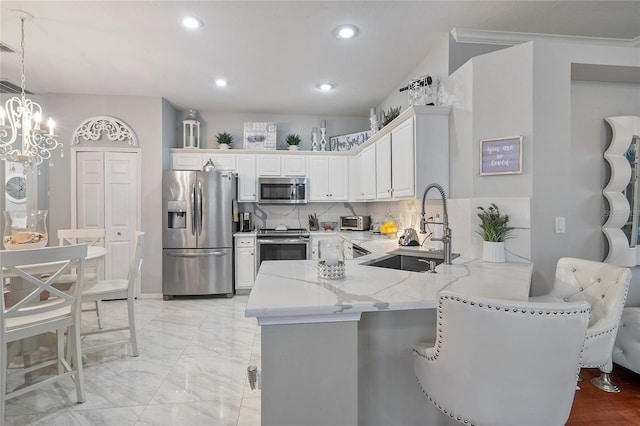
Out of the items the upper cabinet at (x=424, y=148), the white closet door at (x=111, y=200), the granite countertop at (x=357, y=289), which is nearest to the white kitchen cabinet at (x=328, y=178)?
the upper cabinet at (x=424, y=148)

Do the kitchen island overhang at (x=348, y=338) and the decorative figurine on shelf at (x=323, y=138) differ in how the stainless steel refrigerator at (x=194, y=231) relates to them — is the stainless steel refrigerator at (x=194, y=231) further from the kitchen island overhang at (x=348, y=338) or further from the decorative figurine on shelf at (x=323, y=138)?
the kitchen island overhang at (x=348, y=338)

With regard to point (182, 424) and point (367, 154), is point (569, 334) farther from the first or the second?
point (367, 154)

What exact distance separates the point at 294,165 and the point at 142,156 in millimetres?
2057

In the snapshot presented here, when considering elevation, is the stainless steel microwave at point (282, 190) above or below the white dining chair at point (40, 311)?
above

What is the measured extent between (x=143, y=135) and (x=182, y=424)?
3.62m

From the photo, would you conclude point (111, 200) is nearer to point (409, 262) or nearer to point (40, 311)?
point (40, 311)

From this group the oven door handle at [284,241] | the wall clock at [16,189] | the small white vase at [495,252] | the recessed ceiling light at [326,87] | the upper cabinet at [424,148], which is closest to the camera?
the small white vase at [495,252]

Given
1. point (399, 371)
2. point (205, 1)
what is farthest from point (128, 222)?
point (399, 371)

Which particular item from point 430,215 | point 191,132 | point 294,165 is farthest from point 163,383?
point 191,132

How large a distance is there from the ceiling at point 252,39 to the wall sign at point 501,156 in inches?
38.4

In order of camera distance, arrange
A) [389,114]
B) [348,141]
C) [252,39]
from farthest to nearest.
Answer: [348,141], [389,114], [252,39]

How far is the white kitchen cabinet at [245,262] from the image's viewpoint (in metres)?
4.32

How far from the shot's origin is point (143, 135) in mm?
4141

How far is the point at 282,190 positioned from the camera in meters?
4.56
